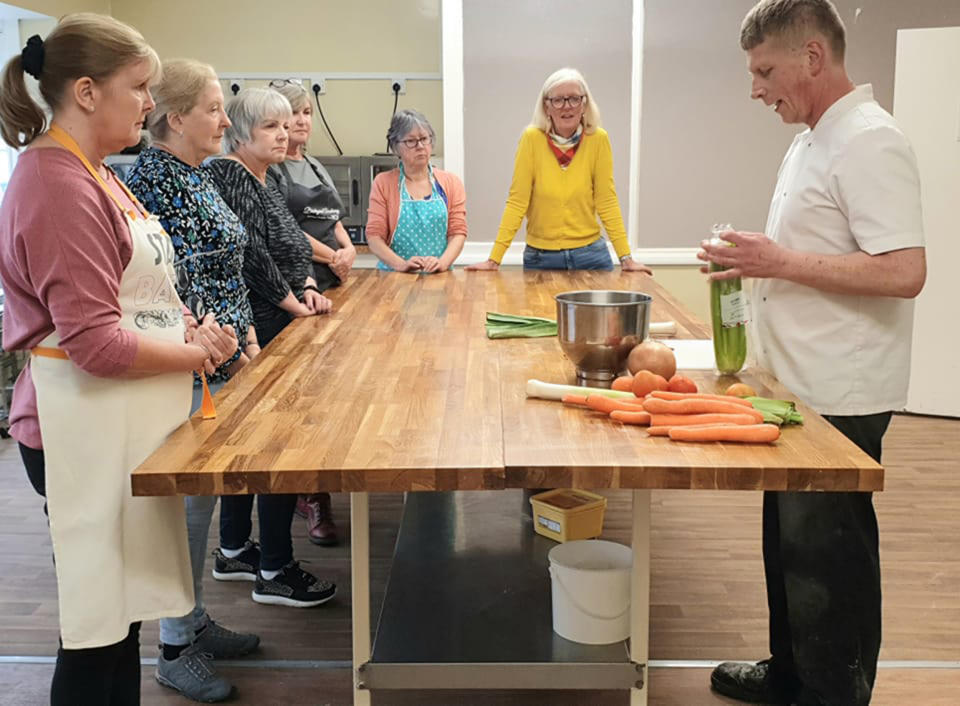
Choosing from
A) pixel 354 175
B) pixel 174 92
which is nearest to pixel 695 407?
pixel 174 92

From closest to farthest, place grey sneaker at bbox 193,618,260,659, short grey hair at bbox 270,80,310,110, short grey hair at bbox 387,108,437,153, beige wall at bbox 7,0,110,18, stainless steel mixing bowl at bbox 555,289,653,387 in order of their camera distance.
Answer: stainless steel mixing bowl at bbox 555,289,653,387 < grey sneaker at bbox 193,618,260,659 < short grey hair at bbox 270,80,310,110 < short grey hair at bbox 387,108,437,153 < beige wall at bbox 7,0,110,18

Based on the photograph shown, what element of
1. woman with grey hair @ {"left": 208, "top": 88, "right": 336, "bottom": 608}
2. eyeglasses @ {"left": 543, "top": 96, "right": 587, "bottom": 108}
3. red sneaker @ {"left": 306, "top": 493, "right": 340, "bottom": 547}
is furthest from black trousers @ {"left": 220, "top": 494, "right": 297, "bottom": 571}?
eyeglasses @ {"left": 543, "top": 96, "right": 587, "bottom": 108}

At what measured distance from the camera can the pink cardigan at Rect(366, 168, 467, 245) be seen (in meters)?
4.10

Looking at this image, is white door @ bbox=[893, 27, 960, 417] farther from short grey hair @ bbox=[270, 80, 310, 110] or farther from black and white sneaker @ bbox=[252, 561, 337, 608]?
black and white sneaker @ bbox=[252, 561, 337, 608]

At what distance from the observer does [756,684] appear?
2385mm

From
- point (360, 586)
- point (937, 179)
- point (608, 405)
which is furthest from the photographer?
point (937, 179)

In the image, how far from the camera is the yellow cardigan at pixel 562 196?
411cm

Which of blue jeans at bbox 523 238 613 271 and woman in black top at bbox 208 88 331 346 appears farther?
blue jeans at bbox 523 238 613 271

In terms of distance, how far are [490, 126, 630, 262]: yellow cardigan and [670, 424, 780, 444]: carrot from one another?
8.39 feet

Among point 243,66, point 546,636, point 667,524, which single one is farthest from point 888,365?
point 243,66

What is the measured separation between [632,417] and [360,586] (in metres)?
0.64

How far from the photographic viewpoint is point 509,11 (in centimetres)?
546

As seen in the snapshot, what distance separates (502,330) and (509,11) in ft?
11.3

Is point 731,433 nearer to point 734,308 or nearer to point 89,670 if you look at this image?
point 734,308
